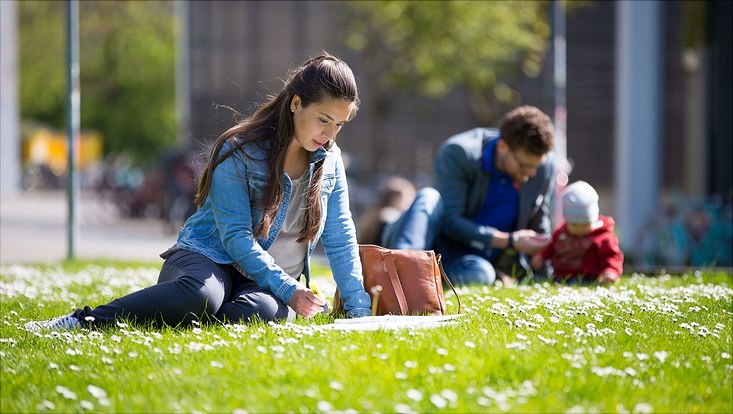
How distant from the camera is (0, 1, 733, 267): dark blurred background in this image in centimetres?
1280

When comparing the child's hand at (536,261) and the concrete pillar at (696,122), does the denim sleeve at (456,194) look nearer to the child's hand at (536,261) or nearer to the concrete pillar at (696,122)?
the child's hand at (536,261)

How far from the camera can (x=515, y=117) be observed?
24.4 feet

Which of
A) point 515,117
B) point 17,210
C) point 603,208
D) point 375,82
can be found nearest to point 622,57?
point 515,117

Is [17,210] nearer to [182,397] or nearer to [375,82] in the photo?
[375,82]

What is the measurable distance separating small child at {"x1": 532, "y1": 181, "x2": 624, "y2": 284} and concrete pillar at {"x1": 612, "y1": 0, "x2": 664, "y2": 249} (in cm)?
530

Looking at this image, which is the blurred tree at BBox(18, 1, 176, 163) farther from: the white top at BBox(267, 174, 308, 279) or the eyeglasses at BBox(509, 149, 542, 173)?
the white top at BBox(267, 174, 308, 279)

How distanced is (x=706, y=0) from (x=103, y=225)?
15.0 metres

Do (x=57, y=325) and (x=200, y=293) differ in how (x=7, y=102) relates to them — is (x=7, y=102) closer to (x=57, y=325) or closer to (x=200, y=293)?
(x=57, y=325)

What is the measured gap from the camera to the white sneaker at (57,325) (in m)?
5.34

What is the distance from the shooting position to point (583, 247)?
753 centimetres

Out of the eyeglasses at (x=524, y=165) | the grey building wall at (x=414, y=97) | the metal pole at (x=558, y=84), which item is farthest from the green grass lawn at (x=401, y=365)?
the grey building wall at (x=414, y=97)

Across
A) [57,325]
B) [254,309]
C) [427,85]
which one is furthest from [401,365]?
[427,85]

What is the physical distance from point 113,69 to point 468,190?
42319 millimetres

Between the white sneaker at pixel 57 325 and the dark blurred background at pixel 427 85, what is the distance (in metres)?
1.10
